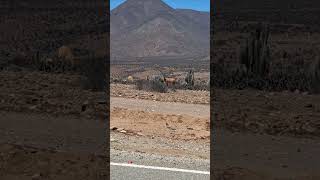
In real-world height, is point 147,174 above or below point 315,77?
below

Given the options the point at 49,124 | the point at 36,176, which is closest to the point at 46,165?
the point at 36,176

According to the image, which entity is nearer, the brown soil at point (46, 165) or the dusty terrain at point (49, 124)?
the brown soil at point (46, 165)

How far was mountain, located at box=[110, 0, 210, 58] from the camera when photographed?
105m

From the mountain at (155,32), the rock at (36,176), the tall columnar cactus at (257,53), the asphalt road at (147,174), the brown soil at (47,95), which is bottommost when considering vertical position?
the asphalt road at (147,174)

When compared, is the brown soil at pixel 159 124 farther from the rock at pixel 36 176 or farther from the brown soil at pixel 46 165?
the rock at pixel 36 176

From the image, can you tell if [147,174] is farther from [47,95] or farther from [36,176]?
[47,95]

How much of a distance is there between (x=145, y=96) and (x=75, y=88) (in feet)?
7.92

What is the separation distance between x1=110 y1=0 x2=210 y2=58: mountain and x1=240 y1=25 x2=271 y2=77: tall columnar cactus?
70612mm

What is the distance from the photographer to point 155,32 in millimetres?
119812

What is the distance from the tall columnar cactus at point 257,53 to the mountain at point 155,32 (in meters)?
70.6

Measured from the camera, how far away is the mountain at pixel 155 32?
10538 centimetres

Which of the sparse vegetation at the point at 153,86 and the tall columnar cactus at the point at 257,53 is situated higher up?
the tall columnar cactus at the point at 257,53

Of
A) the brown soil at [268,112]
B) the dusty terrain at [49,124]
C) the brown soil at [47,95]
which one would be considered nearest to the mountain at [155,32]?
the dusty terrain at [49,124]

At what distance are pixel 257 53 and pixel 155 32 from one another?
328 feet
